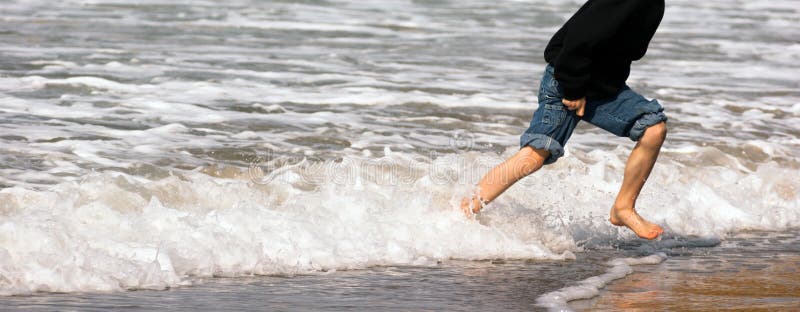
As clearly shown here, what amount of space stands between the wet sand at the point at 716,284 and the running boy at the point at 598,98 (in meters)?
0.35

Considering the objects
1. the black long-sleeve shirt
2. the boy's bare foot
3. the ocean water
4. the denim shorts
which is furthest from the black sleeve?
the ocean water

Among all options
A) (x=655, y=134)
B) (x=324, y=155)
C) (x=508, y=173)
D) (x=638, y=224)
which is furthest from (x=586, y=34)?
(x=324, y=155)

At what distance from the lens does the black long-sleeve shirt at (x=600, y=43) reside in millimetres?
5633

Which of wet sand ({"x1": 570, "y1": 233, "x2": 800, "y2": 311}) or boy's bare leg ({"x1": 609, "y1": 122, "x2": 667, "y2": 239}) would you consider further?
boy's bare leg ({"x1": 609, "y1": 122, "x2": 667, "y2": 239})

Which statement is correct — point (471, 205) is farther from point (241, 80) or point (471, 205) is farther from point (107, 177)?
point (241, 80)

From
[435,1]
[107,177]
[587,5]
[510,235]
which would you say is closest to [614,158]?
[510,235]

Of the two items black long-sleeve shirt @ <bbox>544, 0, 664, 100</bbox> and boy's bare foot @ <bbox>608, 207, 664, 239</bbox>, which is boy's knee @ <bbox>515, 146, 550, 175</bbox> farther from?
boy's bare foot @ <bbox>608, 207, 664, 239</bbox>

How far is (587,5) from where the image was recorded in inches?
227

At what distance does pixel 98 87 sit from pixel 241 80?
5.03 feet

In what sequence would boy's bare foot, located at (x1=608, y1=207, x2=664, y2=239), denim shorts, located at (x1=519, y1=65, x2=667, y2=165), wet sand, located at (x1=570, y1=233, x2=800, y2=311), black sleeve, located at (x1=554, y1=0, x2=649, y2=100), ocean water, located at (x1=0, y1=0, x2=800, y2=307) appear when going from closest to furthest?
wet sand, located at (x1=570, y1=233, x2=800, y2=311), black sleeve, located at (x1=554, y1=0, x2=649, y2=100), ocean water, located at (x1=0, y1=0, x2=800, y2=307), denim shorts, located at (x1=519, y1=65, x2=667, y2=165), boy's bare foot, located at (x1=608, y1=207, x2=664, y2=239)

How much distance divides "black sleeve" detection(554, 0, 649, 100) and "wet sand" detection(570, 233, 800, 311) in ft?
3.41

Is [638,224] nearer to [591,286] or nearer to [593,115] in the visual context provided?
[593,115]

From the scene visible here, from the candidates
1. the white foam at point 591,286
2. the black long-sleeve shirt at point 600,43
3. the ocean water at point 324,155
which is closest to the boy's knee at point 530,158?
the black long-sleeve shirt at point 600,43

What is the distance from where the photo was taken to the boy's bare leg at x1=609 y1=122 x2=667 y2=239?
6039mm
